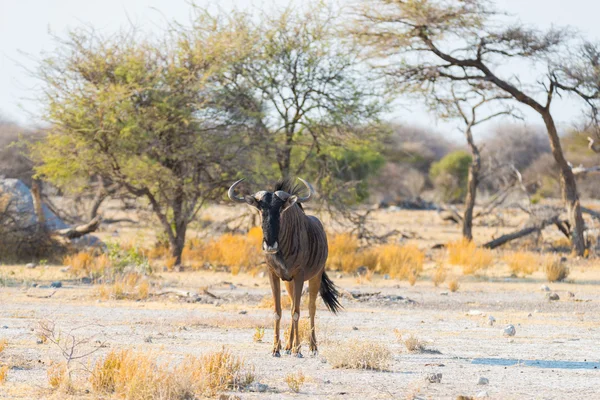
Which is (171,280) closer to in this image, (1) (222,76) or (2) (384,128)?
(1) (222,76)

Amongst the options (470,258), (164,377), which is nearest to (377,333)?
(164,377)

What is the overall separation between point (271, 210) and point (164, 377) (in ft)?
8.58

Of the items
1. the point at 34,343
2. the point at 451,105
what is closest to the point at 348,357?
the point at 34,343

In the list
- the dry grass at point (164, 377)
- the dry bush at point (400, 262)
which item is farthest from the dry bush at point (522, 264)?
the dry grass at point (164, 377)

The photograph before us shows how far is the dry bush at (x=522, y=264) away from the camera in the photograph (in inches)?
813

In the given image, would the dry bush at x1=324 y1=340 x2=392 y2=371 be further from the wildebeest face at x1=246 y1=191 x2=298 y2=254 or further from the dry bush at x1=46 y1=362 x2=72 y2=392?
the dry bush at x1=46 y1=362 x2=72 y2=392

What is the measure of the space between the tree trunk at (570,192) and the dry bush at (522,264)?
2960 mm

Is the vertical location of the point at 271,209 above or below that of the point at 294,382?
above

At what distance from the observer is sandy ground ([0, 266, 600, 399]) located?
7.96 meters

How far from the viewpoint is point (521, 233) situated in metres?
26.2

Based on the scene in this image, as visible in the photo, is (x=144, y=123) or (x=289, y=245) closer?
(x=289, y=245)

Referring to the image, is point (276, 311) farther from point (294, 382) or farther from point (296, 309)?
point (294, 382)

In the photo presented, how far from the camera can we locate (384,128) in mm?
23703

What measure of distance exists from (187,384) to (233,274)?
12.9 m
